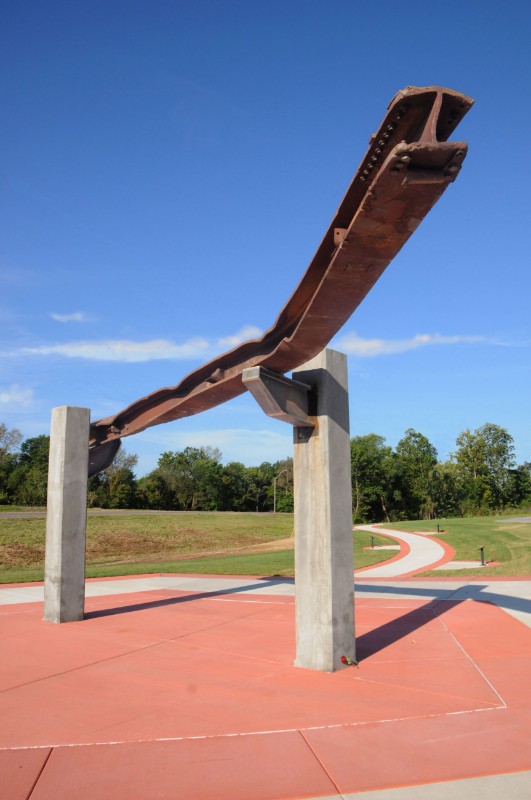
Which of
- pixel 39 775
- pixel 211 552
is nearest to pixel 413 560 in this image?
pixel 211 552

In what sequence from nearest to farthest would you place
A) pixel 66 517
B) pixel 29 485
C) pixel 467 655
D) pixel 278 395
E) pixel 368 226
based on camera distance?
pixel 368 226, pixel 278 395, pixel 467 655, pixel 66 517, pixel 29 485

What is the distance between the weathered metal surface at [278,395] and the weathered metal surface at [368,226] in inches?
9.6

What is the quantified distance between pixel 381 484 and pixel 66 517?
→ 62274 millimetres

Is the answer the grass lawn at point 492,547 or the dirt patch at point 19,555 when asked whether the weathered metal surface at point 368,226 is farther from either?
the dirt patch at point 19,555

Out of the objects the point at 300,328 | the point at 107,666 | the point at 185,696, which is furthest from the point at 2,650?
the point at 300,328

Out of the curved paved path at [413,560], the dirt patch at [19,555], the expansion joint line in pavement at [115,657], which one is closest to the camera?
the expansion joint line in pavement at [115,657]

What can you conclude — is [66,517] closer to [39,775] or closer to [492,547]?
[39,775]

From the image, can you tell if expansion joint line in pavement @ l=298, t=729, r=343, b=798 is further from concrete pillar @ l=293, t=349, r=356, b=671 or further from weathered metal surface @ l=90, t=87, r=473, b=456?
weathered metal surface @ l=90, t=87, r=473, b=456

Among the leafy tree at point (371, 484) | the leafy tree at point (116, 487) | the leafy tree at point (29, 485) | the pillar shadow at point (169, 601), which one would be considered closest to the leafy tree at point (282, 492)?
the leafy tree at point (371, 484)

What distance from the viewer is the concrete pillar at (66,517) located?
9.41 m

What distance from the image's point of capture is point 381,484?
68.8 metres

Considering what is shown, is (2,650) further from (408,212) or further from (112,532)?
(112,532)

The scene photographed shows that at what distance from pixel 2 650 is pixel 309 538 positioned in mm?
4365

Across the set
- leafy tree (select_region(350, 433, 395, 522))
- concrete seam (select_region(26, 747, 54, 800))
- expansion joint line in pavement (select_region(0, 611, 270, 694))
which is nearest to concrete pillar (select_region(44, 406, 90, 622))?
expansion joint line in pavement (select_region(0, 611, 270, 694))
